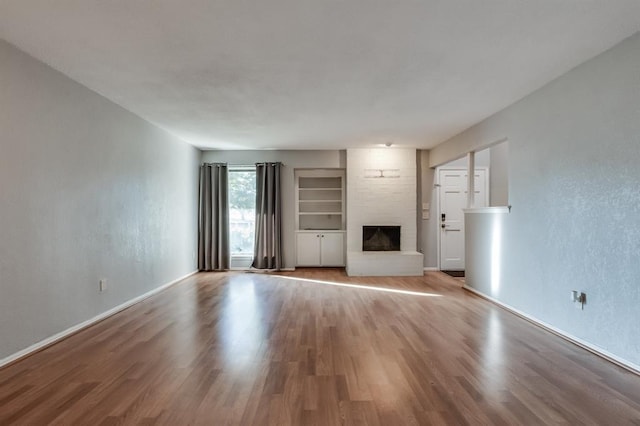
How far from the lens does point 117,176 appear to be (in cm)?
404

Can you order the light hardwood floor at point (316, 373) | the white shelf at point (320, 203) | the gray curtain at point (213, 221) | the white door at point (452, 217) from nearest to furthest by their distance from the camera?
the light hardwood floor at point (316, 373), the gray curtain at point (213, 221), the white door at point (452, 217), the white shelf at point (320, 203)

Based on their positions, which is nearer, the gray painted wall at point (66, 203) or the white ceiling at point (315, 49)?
the white ceiling at point (315, 49)

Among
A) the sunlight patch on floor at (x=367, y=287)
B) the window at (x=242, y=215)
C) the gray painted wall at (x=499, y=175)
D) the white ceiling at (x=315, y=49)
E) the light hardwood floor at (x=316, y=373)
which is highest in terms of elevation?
the white ceiling at (x=315, y=49)

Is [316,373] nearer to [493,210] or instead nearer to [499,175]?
[493,210]

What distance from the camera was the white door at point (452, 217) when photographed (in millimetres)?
6945

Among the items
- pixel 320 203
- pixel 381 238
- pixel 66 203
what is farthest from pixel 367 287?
pixel 66 203

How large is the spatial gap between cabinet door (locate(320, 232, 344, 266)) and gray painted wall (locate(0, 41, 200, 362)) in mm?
3279

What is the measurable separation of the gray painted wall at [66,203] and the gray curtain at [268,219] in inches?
85.0

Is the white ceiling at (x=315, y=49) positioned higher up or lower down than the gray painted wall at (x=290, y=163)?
higher up

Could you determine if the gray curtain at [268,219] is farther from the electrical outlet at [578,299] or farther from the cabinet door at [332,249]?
the electrical outlet at [578,299]

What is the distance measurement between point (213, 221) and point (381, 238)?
3395 mm

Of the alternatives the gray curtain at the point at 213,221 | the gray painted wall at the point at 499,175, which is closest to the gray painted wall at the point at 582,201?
the gray painted wall at the point at 499,175

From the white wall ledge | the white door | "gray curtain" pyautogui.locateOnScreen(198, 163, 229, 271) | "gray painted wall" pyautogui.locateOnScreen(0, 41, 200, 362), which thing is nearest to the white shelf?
"gray curtain" pyautogui.locateOnScreen(198, 163, 229, 271)

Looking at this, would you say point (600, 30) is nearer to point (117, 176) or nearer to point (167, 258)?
point (117, 176)
